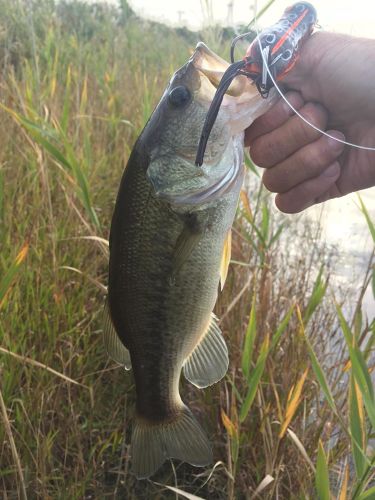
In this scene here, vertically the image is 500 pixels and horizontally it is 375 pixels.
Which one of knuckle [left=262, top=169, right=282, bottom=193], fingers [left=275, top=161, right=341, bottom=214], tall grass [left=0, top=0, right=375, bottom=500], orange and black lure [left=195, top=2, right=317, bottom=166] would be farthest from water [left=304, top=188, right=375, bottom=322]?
orange and black lure [left=195, top=2, right=317, bottom=166]

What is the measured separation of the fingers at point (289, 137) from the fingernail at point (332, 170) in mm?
138

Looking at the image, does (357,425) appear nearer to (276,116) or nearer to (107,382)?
(276,116)

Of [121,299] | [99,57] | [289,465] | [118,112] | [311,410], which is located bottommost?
[289,465]

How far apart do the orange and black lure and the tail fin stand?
2.61 ft

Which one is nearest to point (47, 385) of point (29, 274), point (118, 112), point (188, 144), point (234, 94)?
point (29, 274)

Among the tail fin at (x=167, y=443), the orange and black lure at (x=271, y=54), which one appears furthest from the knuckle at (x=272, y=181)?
the tail fin at (x=167, y=443)

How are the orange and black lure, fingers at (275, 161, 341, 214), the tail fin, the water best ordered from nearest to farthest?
the orange and black lure, the tail fin, fingers at (275, 161, 341, 214), the water

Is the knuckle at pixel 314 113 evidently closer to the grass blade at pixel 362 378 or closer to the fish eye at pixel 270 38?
the fish eye at pixel 270 38

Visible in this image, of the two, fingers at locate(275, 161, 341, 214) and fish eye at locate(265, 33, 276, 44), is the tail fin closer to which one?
fingers at locate(275, 161, 341, 214)

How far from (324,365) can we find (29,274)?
4.48ft

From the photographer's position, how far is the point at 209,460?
5.05 feet

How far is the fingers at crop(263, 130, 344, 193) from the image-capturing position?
1527 mm

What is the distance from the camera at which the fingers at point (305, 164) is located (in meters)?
1.53

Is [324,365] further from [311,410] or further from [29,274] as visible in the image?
[29,274]
